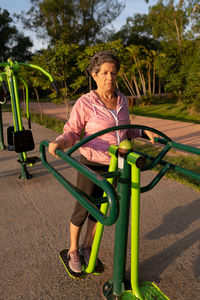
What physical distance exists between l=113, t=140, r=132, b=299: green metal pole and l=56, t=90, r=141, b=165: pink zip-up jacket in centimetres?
38

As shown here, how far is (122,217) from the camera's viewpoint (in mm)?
1471

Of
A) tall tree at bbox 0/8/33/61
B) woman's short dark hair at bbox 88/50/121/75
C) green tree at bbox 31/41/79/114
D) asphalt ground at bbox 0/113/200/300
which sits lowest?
asphalt ground at bbox 0/113/200/300

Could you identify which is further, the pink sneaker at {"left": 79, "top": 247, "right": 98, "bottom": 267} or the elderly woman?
the pink sneaker at {"left": 79, "top": 247, "right": 98, "bottom": 267}

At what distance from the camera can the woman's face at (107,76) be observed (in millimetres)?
1775

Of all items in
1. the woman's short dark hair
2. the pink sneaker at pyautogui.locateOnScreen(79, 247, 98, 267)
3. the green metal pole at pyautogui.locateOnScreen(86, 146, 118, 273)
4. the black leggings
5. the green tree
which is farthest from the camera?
the green tree

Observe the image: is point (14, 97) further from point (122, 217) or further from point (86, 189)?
point (122, 217)

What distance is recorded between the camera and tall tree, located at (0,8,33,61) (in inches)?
1206

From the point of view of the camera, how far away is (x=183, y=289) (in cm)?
184

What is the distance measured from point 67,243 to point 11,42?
34.1 metres

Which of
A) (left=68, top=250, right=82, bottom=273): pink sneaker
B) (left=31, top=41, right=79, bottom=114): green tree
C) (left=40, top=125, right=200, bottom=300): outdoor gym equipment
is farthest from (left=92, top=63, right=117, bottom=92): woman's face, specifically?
(left=31, top=41, right=79, bottom=114): green tree

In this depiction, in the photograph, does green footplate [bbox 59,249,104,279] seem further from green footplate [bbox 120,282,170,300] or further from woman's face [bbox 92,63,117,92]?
woman's face [bbox 92,63,117,92]

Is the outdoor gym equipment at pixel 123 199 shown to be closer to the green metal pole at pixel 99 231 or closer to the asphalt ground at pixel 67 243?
the green metal pole at pixel 99 231

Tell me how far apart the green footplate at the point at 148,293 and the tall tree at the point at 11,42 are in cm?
3320

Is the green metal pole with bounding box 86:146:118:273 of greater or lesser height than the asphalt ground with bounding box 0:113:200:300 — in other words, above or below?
above
